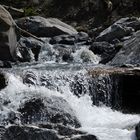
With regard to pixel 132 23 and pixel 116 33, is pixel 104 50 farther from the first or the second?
pixel 132 23

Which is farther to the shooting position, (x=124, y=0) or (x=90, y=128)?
(x=124, y=0)

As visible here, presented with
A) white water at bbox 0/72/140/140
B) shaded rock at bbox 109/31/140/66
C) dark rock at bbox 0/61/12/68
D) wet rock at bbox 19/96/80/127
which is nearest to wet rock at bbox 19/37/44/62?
dark rock at bbox 0/61/12/68

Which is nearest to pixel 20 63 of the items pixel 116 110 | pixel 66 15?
pixel 116 110

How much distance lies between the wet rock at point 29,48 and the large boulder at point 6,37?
4.47ft

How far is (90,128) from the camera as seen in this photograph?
1259 cm

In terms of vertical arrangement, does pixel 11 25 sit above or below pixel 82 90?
above

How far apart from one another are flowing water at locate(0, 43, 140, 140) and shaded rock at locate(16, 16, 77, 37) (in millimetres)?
10795

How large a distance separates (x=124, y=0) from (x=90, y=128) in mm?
22898

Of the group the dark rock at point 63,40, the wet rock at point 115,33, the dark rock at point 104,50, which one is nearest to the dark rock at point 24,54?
the dark rock at point 104,50

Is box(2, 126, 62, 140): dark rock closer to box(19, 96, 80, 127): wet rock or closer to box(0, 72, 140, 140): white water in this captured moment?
box(0, 72, 140, 140): white water

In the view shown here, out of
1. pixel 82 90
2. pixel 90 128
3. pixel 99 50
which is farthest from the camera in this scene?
pixel 99 50

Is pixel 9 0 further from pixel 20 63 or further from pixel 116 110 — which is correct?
pixel 116 110

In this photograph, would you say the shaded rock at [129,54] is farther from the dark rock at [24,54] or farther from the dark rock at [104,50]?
the dark rock at [24,54]

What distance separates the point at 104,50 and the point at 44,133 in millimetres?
12599
